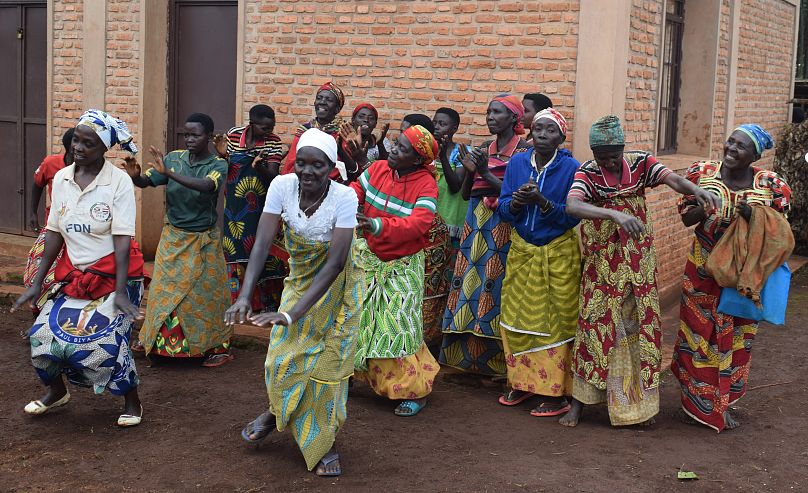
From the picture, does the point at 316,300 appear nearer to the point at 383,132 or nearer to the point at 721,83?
the point at 383,132

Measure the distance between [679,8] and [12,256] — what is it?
7421mm

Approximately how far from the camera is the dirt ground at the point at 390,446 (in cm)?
480

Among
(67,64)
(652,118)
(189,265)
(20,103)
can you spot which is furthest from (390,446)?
(20,103)

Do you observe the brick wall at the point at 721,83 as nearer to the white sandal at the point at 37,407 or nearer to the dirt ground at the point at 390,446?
the dirt ground at the point at 390,446

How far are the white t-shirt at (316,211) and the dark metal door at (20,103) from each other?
22.2ft

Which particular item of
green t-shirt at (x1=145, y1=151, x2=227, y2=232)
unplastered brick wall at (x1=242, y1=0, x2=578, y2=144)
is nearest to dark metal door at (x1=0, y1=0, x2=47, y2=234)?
unplastered brick wall at (x1=242, y1=0, x2=578, y2=144)

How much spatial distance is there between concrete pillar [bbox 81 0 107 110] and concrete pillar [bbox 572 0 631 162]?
15.7 ft

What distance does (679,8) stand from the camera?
32.4ft

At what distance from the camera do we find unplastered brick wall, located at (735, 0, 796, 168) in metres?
11.2

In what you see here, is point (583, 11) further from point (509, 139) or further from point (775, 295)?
point (775, 295)

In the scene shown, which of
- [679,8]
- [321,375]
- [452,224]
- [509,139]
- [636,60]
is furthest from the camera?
[679,8]

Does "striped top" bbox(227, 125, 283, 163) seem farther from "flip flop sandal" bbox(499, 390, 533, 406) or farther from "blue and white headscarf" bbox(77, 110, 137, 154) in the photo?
"flip flop sandal" bbox(499, 390, 533, 406)

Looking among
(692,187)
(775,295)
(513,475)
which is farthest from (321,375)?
(775,295)

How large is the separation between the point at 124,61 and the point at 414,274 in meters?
4.96
